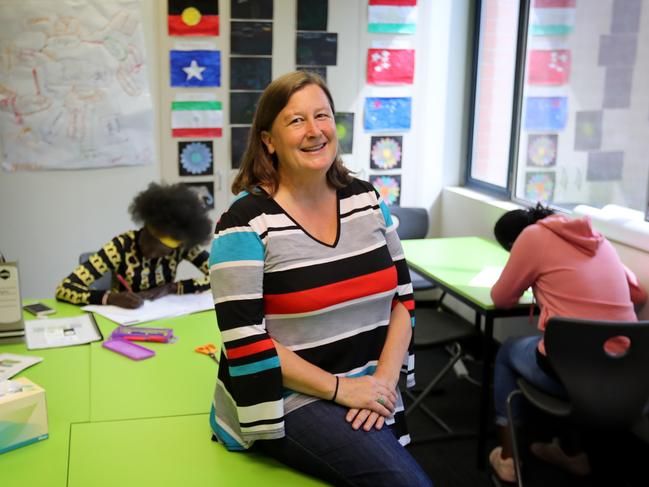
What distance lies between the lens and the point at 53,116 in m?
4.06

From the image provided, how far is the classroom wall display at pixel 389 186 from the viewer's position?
15.8 ft

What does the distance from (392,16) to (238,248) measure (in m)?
3.47

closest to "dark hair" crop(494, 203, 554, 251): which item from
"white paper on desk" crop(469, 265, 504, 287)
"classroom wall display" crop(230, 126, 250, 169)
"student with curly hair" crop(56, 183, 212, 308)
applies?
"white paper on desk" crop(469, 265, 504, 287)

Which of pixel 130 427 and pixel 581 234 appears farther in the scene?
pixel 581 234

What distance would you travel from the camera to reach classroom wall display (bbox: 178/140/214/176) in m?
4.36

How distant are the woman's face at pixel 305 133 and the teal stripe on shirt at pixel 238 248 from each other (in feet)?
0.72

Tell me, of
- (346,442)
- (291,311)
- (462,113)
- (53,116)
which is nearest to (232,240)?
(291,311)

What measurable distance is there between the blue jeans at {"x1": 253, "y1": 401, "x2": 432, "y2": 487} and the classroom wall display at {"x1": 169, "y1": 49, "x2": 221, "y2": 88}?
3135 mm

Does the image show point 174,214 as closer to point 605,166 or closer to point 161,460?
point 161,460

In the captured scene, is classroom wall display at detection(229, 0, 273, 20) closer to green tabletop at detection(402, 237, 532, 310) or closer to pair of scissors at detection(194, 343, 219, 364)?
green tabletop at detection(402, 237, 532, 310)

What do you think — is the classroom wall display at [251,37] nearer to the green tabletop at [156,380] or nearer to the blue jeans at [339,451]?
the green tabletop at [156,380]

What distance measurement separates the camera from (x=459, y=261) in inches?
137

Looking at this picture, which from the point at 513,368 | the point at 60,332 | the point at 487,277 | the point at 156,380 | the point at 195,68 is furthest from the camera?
the point at 195,68

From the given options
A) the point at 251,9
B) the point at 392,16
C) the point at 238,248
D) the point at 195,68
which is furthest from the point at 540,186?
the point at 238,248
